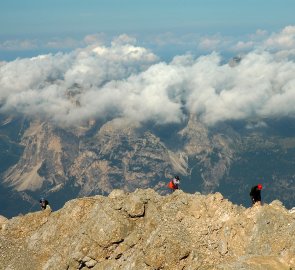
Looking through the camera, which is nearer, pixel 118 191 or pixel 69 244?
pixel 69 244

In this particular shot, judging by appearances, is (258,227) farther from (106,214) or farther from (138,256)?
(106,214)

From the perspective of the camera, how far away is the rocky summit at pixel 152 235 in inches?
2452

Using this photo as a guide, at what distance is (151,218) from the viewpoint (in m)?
73.2

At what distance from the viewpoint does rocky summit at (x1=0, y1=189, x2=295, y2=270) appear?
62.3 meters

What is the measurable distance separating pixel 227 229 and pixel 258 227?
4600mm

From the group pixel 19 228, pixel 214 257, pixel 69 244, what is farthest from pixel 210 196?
pixel 19 228

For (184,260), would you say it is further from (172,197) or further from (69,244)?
(69,244)

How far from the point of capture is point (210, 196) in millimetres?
72750

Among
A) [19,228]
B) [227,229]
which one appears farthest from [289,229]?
[19,228]

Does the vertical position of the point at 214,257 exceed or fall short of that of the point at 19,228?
it exceeds it

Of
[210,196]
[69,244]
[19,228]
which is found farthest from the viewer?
[19,228]

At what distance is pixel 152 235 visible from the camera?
67.1 metres

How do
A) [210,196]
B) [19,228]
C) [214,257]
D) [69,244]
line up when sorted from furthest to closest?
[19,228] → [69,244] → [210,196] → [214,257]

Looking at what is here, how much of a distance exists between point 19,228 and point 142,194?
27225 millimetres
